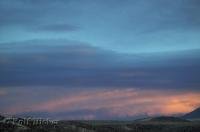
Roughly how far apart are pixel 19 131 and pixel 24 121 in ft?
75.7

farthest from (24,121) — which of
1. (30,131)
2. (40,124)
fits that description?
(30,131)

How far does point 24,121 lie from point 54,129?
38.4 feet

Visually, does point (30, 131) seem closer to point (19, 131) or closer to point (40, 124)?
point (19, 131)

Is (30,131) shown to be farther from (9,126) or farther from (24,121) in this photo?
(24,121)

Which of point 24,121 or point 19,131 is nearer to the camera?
point 19,131

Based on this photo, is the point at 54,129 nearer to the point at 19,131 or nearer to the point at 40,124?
the point at 40,124

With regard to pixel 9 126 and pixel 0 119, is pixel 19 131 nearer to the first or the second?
pixel 9 126

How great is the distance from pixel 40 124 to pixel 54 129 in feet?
18.1

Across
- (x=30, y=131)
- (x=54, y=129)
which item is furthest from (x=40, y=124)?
(x=30, y=131)

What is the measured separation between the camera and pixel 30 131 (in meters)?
176

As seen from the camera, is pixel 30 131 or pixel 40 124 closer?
pixel 30 131

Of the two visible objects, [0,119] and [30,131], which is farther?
[0,119]

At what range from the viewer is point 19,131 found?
564 feet

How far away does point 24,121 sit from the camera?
639 ft
